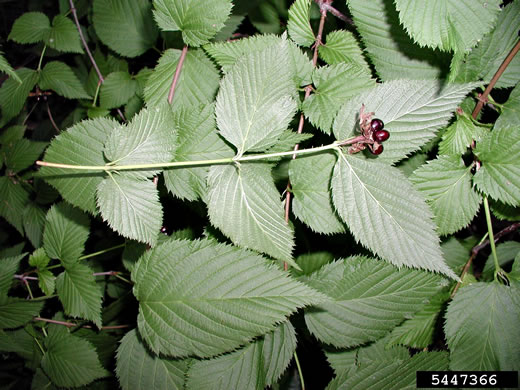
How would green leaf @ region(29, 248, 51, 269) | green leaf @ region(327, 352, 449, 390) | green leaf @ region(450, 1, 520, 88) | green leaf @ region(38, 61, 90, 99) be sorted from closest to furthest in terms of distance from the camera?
green leaf @ region(450, 1, 520, 88), green leaf @ region(327, 352, 449, 390), green leaf @ region(29, 248, 51, 269), green leaf @ region(38, 61, 90, 99)

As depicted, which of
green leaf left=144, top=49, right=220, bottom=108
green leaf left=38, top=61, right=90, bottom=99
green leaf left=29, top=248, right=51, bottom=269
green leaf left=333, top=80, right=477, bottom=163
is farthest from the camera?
green leaf left=38, top=61, right=90, bottom=99

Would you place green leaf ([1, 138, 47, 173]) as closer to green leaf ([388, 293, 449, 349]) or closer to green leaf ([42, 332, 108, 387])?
green leaf ([42, 332, 108, 387])

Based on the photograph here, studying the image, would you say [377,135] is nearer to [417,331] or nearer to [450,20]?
[450,20]

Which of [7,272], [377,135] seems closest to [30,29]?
[7,272]

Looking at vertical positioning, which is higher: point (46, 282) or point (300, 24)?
point (300, 24)

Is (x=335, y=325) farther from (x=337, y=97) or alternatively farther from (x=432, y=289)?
(x=337, y=97)

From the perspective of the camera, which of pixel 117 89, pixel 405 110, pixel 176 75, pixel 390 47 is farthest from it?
pixel 117 89

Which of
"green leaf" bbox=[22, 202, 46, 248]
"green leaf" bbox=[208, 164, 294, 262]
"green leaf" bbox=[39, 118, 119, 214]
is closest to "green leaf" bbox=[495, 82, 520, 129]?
"green leaf" bbox=[208, 164, 294, 262]
